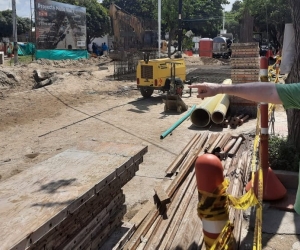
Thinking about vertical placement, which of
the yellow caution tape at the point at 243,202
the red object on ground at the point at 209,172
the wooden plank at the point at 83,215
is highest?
the red object on ground at the point at 209,172

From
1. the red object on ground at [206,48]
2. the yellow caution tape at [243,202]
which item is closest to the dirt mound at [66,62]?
the red object on ground at [206,48]

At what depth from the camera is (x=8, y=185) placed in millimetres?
3270

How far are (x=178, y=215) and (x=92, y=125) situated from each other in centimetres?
705

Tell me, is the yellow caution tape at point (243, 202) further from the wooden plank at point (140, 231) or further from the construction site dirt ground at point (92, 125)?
the wooden plank at point (140, 231)

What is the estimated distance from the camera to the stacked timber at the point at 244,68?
11078mm

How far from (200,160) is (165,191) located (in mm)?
1872

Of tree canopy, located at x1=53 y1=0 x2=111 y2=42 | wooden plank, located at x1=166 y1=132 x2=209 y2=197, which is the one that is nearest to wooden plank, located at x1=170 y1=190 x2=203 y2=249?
wooden plank, located at x1=166 y1=132 x2=209 y2=197

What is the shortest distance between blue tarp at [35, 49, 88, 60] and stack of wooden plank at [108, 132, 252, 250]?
2477 centimetres

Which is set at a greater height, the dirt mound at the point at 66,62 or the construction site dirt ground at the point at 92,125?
the dirt mound at the point at 66,62

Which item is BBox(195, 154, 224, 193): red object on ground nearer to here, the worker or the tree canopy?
the worker

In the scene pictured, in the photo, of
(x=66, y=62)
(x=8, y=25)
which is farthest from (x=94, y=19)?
(x=66, y=62)

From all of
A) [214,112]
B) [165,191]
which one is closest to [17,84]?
[214,112]

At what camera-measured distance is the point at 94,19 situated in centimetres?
5412

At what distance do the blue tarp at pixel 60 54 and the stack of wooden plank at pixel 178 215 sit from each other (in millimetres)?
24775
